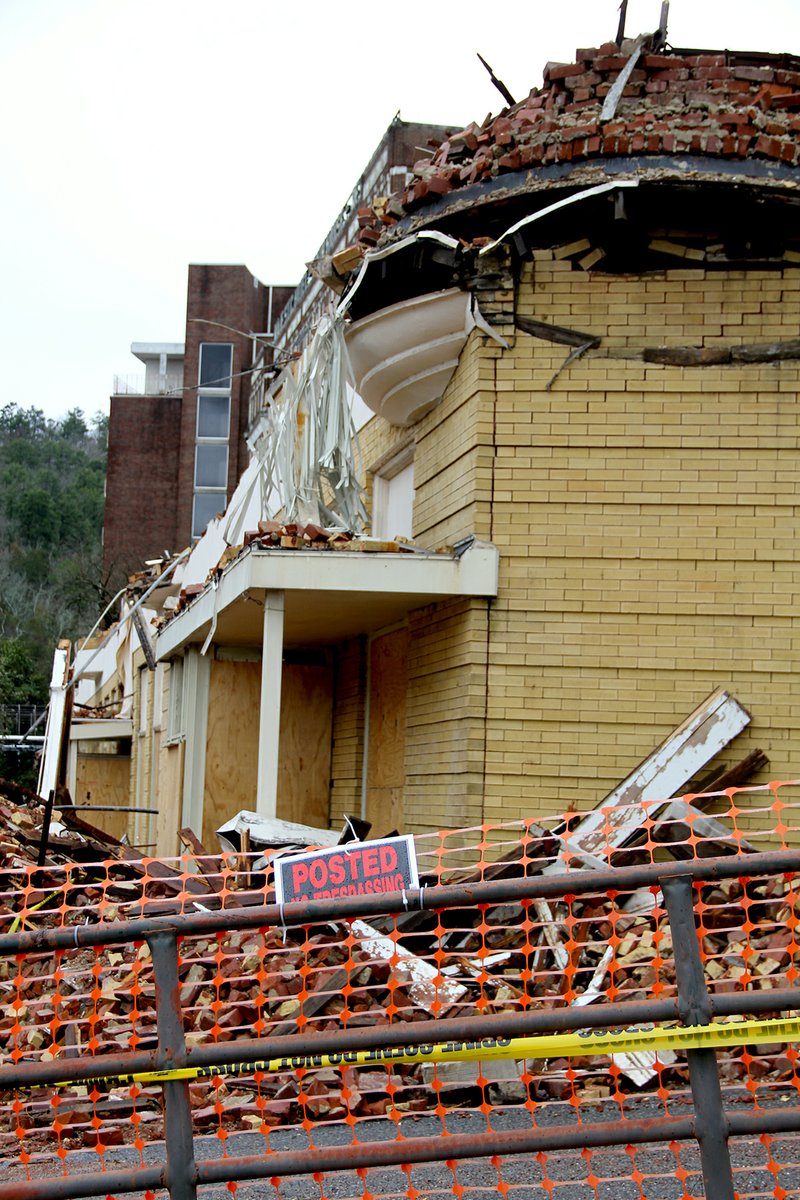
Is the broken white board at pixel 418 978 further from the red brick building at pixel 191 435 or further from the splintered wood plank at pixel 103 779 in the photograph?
the red brick building at pixel 191 435

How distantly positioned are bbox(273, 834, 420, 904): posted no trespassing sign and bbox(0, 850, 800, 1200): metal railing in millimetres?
720

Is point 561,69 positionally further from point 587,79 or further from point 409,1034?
point 409,1034

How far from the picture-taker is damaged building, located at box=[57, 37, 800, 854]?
33.1ft

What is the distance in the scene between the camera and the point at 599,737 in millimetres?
10367

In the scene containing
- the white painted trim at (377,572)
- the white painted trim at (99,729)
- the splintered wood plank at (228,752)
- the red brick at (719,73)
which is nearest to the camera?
the red brick at (719,73)

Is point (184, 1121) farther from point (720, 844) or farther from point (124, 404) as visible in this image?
point (124, 404)

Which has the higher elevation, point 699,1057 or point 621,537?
point 621,537

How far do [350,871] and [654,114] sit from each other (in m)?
6.96

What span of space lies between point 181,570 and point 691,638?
14456 millimetres

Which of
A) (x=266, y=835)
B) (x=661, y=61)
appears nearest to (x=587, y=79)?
(x=661, y=61)

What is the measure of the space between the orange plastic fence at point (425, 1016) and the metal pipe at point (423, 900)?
19.7 inches

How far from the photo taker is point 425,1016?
23.7 ft

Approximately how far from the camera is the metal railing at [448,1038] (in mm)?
4086

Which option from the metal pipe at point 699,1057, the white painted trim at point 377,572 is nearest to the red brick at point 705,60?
the white painted trim at point 377,572
